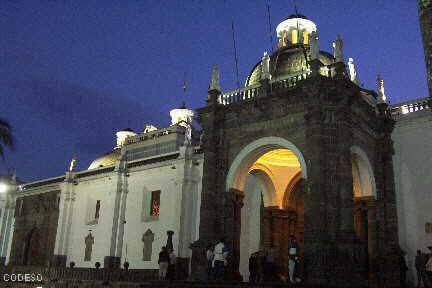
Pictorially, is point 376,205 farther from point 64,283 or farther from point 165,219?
point 64,283

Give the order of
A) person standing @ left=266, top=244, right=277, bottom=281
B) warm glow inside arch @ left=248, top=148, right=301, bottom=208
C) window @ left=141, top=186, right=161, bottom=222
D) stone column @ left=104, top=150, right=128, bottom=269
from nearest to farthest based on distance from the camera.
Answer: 1. person standing @ left=266, top=244, right=277, bottom=281
2. warm glow inside arch @ left=248, top=148, right=301, bottom=208
3. window @ left=141, top=186, right=161, bottom=222
4. stone column @ left=104, top=150, right=128, bottom=269

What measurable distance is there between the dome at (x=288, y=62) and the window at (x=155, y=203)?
8.72 meters

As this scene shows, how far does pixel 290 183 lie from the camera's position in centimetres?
2400

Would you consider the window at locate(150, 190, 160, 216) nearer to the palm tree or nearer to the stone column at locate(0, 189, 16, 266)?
the palm tree

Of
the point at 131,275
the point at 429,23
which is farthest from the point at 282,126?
the point at 429,23

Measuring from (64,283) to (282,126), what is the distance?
1333 cm

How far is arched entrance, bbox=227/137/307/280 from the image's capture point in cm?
2327

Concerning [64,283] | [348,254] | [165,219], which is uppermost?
[165,219]

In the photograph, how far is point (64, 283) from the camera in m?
22.4

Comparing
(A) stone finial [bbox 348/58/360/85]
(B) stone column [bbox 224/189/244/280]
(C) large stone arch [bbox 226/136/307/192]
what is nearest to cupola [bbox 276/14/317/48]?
(A) stone finial [bbox 348/58/360/85]

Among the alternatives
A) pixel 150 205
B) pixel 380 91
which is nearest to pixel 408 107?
pixel 380 91

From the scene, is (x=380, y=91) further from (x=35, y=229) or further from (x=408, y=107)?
(x=35, y=229)

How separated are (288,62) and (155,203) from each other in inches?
449

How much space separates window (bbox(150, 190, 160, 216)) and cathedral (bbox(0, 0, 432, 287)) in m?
0.06
